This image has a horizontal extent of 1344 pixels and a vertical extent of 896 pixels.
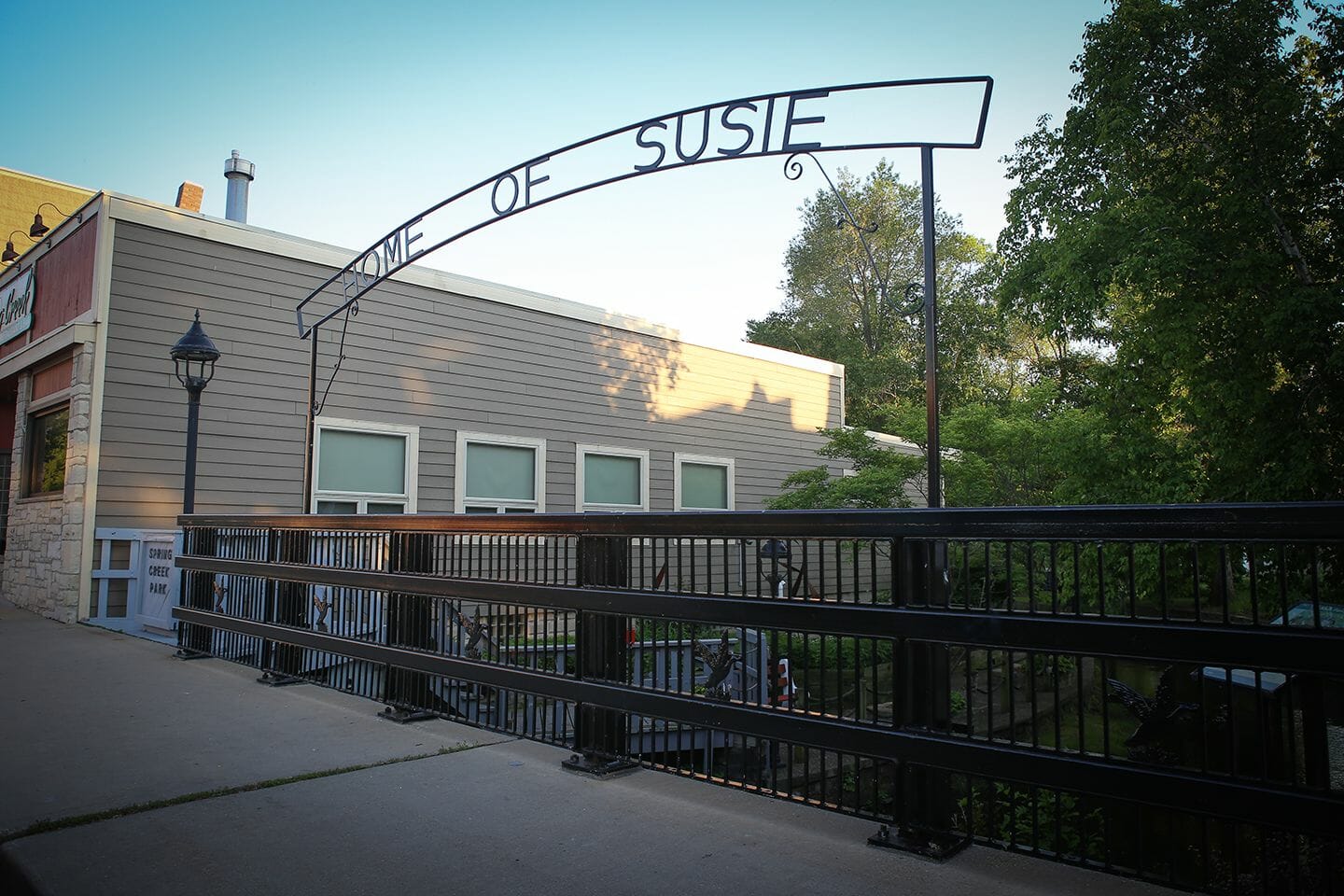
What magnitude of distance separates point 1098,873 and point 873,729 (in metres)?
0.65

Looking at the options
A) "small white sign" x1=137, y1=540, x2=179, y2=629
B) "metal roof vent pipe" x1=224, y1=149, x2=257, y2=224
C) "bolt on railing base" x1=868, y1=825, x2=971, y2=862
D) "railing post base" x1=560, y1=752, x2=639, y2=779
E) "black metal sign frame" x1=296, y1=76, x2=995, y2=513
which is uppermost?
"metal roof vent pipe" x1=224, y1=149, x2=257, y2=224

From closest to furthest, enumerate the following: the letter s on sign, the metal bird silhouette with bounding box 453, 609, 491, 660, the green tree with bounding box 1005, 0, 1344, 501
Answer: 1. the metal bird silhouette with bounding box 453, 609, 491, 660
2. the letter s on sign
3. the green tree with bounding box 1005, 0, 1344, 501

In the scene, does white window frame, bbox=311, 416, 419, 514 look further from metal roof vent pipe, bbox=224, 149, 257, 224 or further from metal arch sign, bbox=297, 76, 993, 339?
metal arch sign, bbox=297, 76, 993, 339

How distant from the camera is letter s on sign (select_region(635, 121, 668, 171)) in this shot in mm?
5383

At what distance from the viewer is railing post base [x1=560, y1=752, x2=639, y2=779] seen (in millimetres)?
3205

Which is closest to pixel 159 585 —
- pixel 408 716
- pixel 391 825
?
pixel 408 716

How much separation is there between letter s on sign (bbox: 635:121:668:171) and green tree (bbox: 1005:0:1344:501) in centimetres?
644

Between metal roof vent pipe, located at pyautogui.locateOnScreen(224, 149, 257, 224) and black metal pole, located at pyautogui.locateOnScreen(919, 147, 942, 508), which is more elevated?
metal roof vent pipe, located at pyautogui.locateOnScreen(224, 149, 257, 224)

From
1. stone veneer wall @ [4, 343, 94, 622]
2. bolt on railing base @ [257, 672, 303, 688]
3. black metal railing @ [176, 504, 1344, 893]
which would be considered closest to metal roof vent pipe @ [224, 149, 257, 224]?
stone veneer wall @ [4, 343, 94, 622]

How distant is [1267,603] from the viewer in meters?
1.99

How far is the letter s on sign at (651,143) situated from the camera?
538 cm

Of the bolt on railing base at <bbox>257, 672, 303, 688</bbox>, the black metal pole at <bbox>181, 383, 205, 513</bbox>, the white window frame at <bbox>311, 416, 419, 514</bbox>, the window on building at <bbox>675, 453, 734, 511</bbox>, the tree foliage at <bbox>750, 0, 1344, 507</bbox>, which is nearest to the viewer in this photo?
the bolt on railing base at <bbox>257, 672, 303, 688</bbox>

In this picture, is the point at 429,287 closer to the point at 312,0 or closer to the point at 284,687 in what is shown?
the point at 312,0

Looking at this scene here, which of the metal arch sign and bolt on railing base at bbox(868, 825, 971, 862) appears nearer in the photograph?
bolt on railing base at bbox(868, 825, 971, 862)
